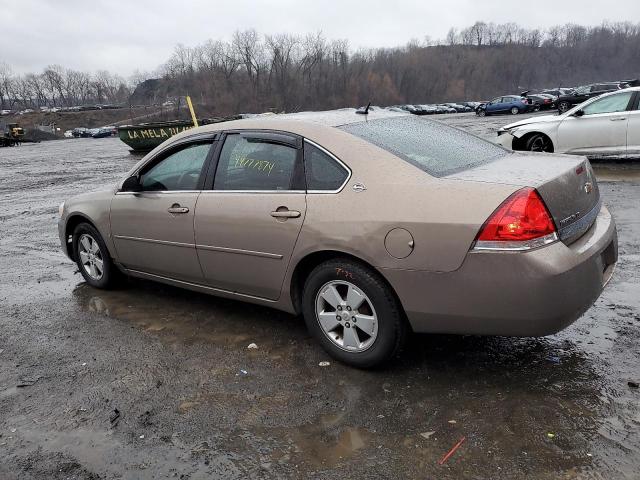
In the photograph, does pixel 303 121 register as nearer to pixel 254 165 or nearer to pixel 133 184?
pixel 254 165

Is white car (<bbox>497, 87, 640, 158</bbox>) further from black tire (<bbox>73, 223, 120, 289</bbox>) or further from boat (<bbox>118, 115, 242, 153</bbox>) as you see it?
boat (<bbox>118, 115, 242, 153</bbox>)

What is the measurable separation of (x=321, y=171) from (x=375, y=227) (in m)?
0.60

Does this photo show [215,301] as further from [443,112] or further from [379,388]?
[443,112]

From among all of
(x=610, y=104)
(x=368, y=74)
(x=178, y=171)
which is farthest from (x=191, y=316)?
(x=368, y=74)

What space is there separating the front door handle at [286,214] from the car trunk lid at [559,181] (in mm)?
988

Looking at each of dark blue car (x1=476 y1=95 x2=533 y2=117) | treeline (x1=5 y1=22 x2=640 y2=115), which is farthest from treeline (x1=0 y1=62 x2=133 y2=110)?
dark blue car (x1=476 y1=95 x2=533 y2=117)

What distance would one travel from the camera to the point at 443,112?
75.1m

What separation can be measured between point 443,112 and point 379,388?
76.2 m

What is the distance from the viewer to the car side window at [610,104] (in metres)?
10.1

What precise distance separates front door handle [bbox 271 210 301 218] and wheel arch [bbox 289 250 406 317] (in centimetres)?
27

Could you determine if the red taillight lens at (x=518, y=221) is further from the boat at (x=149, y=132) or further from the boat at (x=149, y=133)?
the boat at (x=149, y=133)

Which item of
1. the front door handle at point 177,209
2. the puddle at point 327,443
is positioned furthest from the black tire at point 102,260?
the puddle at point 327,443

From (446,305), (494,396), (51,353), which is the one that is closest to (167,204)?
(51,353)

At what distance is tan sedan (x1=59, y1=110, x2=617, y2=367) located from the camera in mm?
2816
